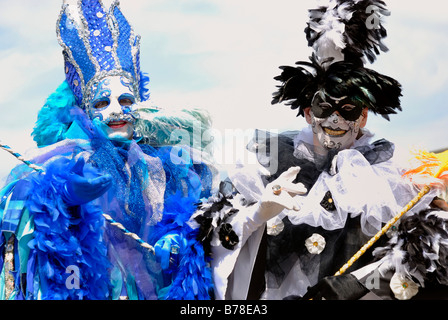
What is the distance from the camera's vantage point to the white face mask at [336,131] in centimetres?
338

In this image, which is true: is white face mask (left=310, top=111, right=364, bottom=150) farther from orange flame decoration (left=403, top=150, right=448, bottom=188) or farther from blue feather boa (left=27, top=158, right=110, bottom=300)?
blue feather boa (left=27, top=158, right=110, bottom=300)

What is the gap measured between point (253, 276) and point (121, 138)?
1.02 metres

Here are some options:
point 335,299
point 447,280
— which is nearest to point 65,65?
point 335,299

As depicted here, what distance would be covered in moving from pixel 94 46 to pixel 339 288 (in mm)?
1919

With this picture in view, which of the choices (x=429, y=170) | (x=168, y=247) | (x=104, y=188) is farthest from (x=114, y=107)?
(x=429, y=170)

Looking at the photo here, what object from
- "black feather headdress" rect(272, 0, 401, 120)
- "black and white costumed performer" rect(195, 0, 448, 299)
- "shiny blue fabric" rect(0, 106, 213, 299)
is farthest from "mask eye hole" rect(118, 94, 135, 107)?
"black feather headdress" rect(272, 0, 401, 120)

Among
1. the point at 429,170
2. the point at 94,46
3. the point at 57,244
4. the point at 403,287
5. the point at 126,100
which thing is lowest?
the point at 403,287

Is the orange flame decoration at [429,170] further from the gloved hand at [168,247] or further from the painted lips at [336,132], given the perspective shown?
the gloved hand at [168,247]

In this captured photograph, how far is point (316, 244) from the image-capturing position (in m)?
3.29

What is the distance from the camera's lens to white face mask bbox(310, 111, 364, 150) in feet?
11.1

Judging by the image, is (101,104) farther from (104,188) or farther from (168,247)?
(168,247)

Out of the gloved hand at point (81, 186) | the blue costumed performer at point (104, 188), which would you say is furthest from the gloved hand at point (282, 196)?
the gloved hand at point (81, 186)

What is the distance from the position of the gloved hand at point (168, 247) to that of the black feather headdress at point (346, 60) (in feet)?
2.93

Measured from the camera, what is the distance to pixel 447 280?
9.88 feet
